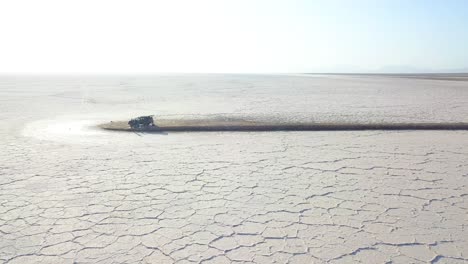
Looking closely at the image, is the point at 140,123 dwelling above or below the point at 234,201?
above

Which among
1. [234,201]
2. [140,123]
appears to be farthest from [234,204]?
[140,123]

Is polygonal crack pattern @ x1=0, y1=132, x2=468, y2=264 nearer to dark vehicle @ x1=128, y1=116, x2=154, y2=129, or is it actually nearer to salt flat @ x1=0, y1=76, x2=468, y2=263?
salt flat @ x1=0, y1=76, x2=468, y2=263

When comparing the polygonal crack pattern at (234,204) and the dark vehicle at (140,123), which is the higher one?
the dark vehicle at (140,123)

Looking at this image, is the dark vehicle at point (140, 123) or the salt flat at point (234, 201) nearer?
the salt flat at point (234, 201)

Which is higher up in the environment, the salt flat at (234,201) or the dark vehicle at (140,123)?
the dark vehicle at (140,123)

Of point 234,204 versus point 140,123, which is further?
point 140,123

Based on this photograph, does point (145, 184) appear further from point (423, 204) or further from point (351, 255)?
point (423, 204)

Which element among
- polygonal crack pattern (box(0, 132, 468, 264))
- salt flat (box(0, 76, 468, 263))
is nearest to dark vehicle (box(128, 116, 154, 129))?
salt flat (box(0, 76, 468, 263))

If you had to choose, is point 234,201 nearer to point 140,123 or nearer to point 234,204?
point 234,204

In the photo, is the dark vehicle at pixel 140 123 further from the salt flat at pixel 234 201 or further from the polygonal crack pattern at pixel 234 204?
the polygonal crack pattern at pixel 234 204

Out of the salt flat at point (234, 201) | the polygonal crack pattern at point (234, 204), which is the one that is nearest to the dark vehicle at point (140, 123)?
the salt flat at point (234, 201)

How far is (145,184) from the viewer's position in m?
4.18

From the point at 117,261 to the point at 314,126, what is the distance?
6523mm

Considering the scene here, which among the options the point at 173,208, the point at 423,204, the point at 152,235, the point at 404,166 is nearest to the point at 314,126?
the point at 404,166
